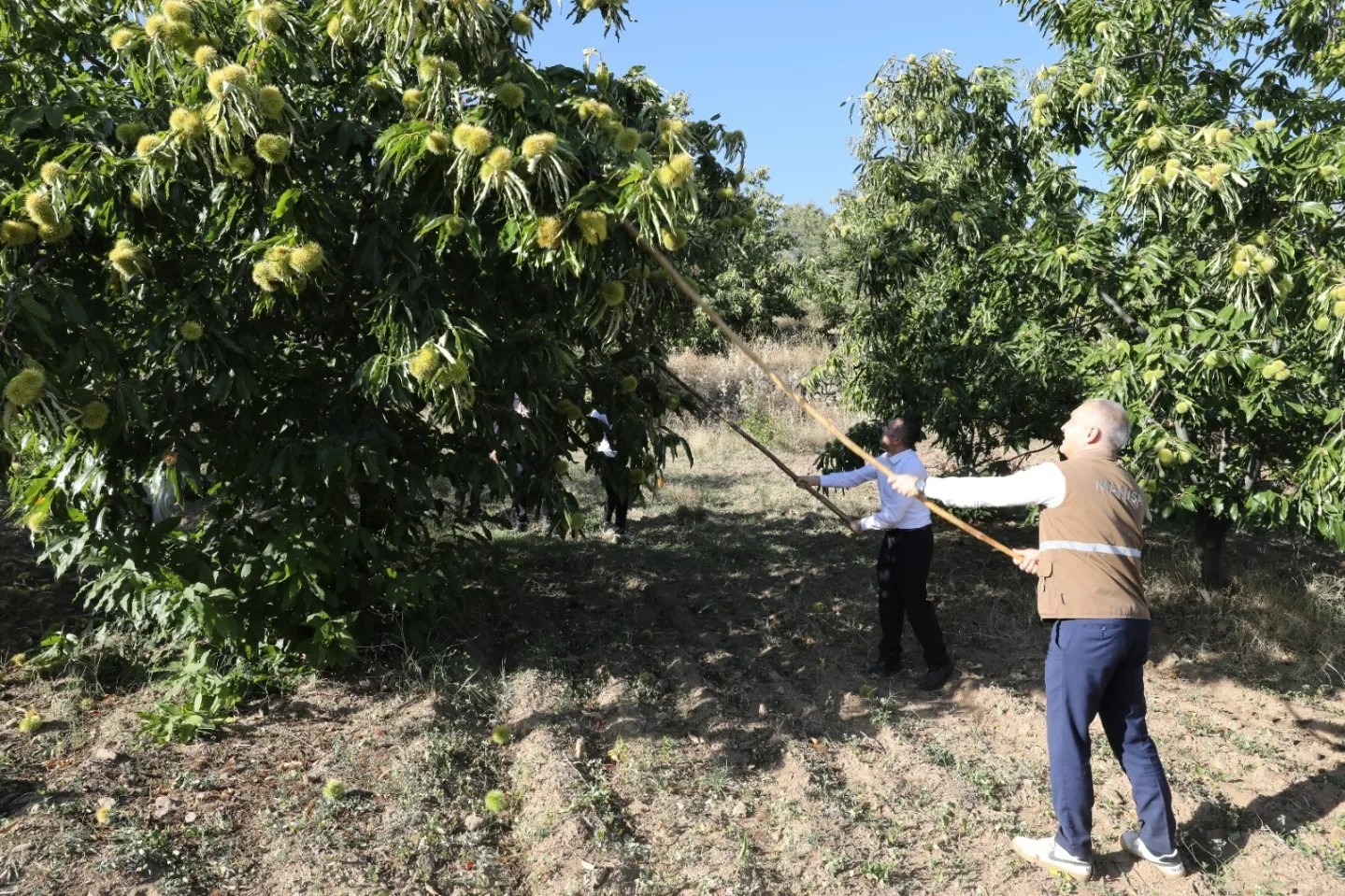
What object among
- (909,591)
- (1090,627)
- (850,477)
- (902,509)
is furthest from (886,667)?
(1090,627)

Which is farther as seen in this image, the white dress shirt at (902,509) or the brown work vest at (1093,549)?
the white dress shirt at (902,509)

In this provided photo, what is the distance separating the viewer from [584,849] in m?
3.11

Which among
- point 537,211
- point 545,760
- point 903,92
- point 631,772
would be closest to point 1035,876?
point 631,772

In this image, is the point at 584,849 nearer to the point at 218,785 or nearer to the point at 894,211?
the point at 218,785

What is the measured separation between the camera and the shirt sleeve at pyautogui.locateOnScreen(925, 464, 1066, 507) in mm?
3043

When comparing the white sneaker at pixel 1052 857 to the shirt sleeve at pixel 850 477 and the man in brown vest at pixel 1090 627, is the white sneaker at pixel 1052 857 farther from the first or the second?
the shirt sleeve at pixel 850 477

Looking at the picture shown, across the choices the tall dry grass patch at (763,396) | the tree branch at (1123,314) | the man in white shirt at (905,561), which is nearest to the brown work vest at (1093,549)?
the man in white shirt at (905,561)

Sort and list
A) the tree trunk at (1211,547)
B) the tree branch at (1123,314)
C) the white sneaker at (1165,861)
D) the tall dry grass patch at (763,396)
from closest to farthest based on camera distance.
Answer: the white sneaker at (1165,861), the tree branch at (1123,314), the tree trunk at (1211,547), the tall dry grass patch at (763,396)

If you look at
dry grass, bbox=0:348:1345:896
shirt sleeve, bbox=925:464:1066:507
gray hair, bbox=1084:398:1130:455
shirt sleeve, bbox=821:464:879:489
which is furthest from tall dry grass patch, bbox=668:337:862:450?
gray hair, bbox=1084:398:1130:455

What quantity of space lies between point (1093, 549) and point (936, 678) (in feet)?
6.27

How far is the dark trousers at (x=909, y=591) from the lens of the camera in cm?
463

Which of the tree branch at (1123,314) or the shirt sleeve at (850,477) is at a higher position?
the tree branch at (1123,314)

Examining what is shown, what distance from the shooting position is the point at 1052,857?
310 cm

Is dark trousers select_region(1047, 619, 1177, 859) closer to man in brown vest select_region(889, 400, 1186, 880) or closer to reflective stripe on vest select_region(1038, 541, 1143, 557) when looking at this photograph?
man in brown vest select_region(889, 400, 1186, 880)
